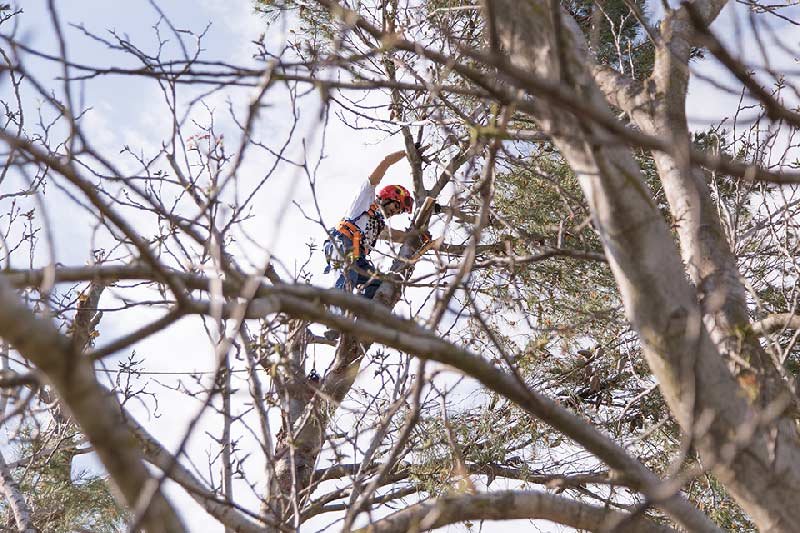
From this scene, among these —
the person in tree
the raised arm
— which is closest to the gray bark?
the person in tree

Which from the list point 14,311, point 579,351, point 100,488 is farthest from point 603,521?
point 100,488

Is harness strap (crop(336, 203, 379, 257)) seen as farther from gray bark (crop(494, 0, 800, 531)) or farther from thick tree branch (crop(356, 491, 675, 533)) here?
gray bark (crop(494, 0, 800, 531))

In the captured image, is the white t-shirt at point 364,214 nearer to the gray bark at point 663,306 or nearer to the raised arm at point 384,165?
the raised arm at point 384,165

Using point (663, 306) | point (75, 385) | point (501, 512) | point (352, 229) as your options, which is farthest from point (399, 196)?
point (75, 385)

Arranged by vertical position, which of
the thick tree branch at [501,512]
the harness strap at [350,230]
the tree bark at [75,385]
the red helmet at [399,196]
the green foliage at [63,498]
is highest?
the red helmet at [399,196]

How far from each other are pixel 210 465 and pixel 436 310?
176 centimetres

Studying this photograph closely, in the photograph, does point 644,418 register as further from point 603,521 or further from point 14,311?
point 14,311

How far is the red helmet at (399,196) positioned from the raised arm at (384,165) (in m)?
0.13

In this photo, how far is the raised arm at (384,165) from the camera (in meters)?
6.44

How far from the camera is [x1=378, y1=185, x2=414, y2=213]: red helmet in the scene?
21.4ft

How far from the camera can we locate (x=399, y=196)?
6.52 meters

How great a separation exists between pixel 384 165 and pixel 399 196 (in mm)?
274

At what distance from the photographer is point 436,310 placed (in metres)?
2.04

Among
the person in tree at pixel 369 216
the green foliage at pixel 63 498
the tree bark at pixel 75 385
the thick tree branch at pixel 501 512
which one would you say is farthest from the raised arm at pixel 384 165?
the tree bark at pixel 75 385
